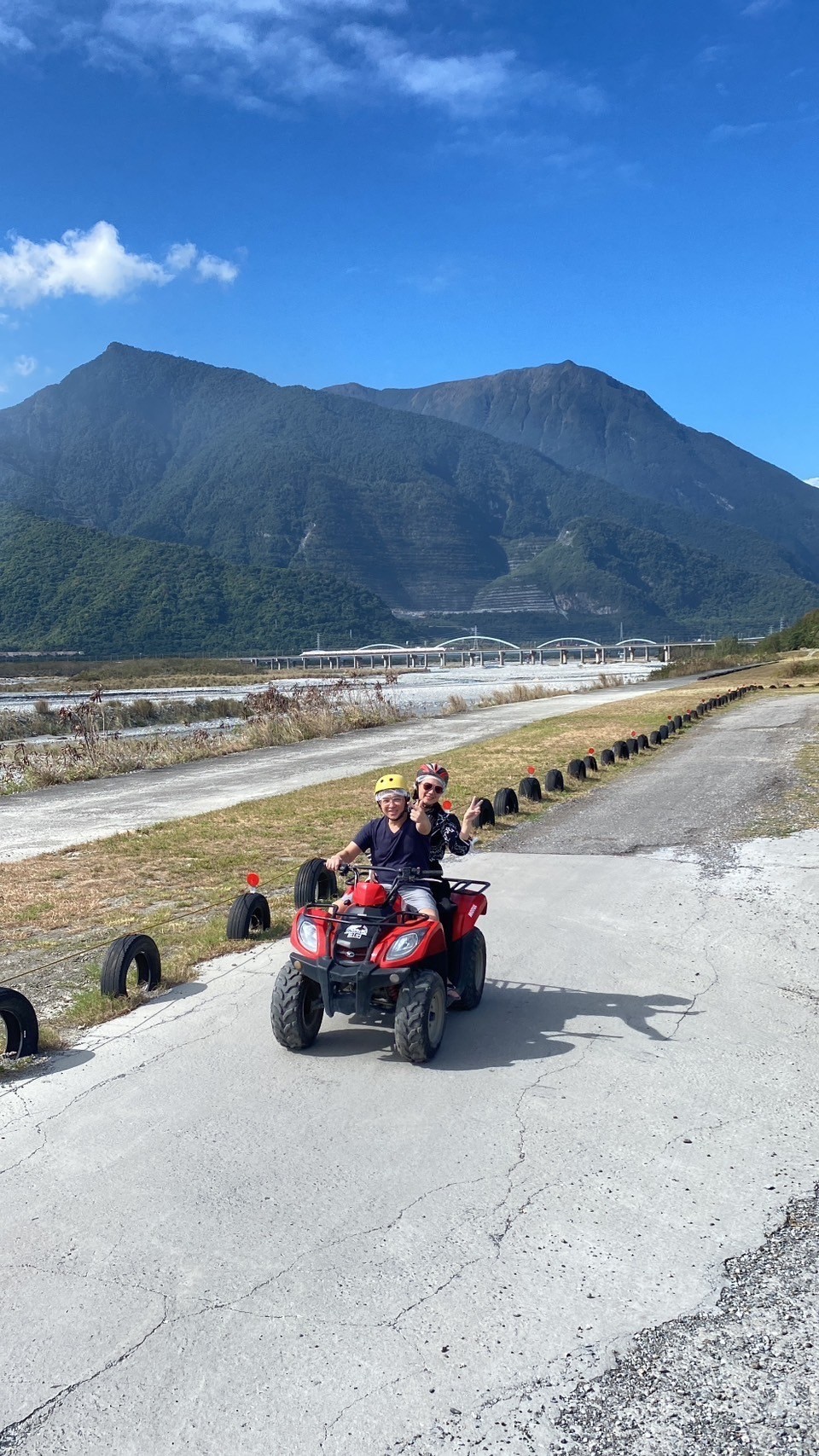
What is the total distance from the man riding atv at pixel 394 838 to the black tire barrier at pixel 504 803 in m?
7.25

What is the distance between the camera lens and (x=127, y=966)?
6.86 m

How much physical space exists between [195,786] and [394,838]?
13123 mm

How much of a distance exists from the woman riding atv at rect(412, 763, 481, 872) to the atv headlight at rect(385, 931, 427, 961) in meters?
0.87

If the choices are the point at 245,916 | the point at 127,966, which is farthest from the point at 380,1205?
the point at 245,916

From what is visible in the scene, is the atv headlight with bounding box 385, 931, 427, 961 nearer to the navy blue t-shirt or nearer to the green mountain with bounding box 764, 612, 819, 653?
the navy blue t-shirt

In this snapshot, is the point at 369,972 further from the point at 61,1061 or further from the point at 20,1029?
the point at 20,1029

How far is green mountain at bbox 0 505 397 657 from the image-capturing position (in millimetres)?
154625

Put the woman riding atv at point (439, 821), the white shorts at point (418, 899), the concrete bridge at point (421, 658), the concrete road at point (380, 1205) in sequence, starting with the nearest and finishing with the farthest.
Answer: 1. the concrete road at point (380, 1205)
2. the white shorts at point (418, 899)
3. the woman riding atv at point (439, 821)
4. the concrete bridge at point (421, 658)

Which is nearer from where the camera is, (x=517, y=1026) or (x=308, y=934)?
(x=308, y=934)

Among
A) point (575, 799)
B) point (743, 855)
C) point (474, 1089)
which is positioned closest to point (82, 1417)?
point (474, 1089)

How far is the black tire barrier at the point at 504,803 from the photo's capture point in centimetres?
1385

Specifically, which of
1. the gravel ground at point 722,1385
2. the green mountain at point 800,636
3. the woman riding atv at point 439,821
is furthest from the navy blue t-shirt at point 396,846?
the green mountain at point 800,636

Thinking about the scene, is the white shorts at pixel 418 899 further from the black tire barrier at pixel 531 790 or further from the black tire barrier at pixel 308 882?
the black tire barrier at pixel 531 790

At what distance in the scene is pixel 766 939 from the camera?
7.91 m
